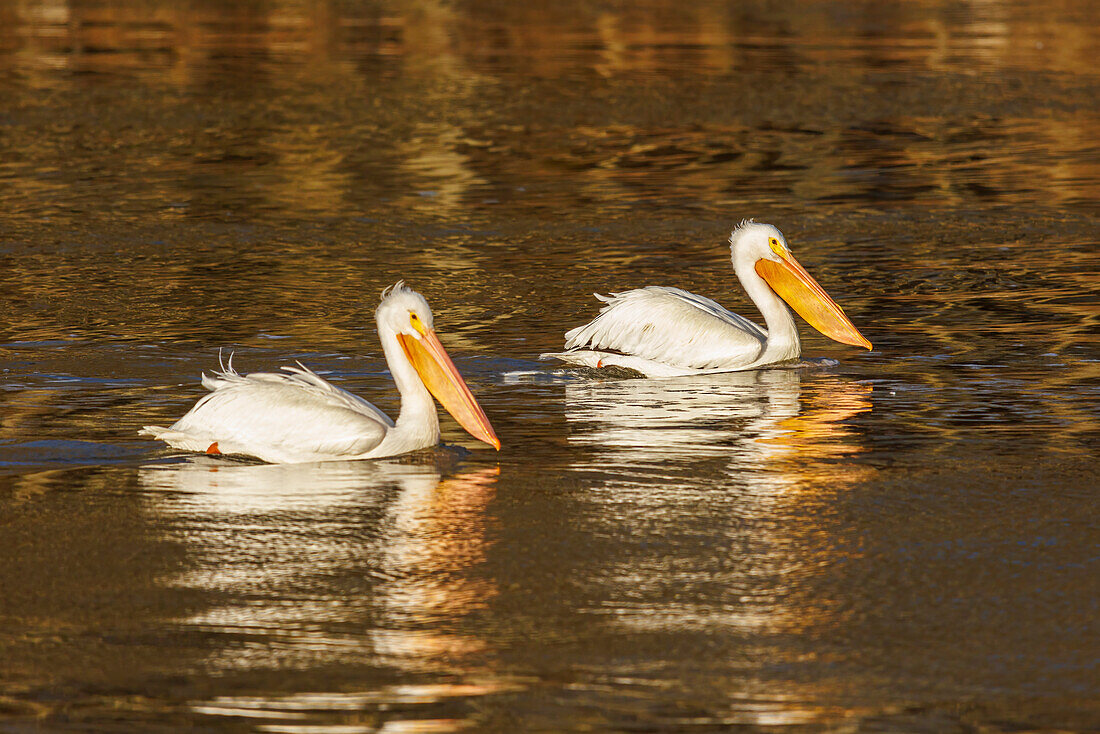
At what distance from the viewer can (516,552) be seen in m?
4.83

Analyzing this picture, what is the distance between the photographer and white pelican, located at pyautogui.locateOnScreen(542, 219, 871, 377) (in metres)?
7.42

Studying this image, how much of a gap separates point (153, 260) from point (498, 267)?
2.09 meters

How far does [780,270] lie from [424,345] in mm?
2513

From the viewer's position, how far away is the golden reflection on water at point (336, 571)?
12.7ft

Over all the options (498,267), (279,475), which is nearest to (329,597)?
(279,475)

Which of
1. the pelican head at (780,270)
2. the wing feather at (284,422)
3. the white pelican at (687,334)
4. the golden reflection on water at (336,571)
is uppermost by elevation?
the pelican head at (780,270)

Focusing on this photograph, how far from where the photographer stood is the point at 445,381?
19.7 feet

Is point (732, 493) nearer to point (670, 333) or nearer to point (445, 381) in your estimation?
point (445, 381)

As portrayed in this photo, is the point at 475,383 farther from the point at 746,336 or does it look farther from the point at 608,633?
the point at 608,633

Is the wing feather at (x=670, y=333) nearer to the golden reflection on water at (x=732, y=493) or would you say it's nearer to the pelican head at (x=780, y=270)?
the golden reflection on water at (x=732, y=493)

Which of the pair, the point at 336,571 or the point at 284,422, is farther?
the point at 284,422

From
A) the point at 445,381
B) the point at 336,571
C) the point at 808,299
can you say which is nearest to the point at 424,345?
the point at 445,381

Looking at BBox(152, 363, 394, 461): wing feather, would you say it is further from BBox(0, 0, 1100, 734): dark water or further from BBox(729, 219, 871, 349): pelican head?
BBox(729, 219, 871, 349): pelican head

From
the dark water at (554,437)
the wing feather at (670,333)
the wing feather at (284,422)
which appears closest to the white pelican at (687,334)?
the wing feather at (670,333)
